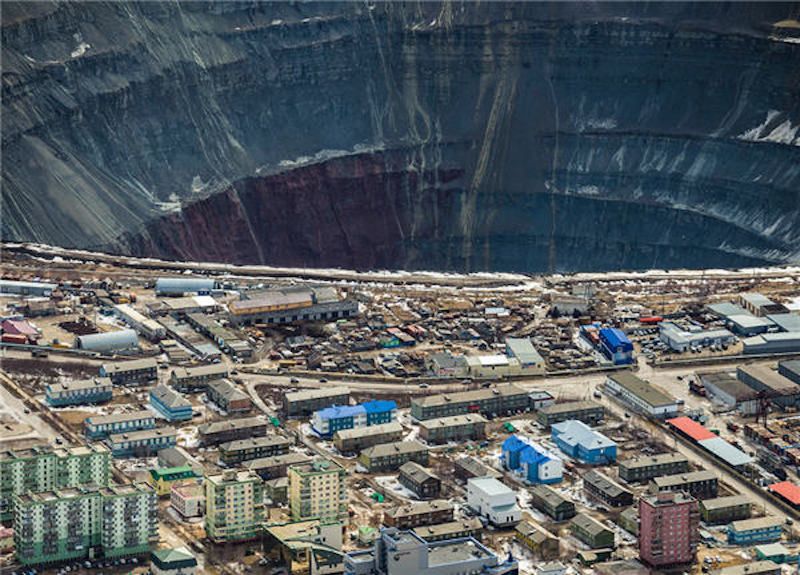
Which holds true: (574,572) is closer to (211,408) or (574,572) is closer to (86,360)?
(211,408)

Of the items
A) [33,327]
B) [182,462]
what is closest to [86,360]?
[33,327]

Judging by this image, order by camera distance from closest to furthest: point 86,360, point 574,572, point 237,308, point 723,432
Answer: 1. point 574,572
2. point 723,432
3. point 86,360
4. point 237,308

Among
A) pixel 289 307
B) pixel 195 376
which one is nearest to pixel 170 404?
pixel 195 376

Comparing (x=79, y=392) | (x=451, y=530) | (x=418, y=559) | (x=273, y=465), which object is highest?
(x=79, y=392)

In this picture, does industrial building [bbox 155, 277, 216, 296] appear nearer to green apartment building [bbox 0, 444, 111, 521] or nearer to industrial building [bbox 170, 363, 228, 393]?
industrial building [bbox 170, 363, 228, 393]

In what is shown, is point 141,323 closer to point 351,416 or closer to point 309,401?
point 309,401

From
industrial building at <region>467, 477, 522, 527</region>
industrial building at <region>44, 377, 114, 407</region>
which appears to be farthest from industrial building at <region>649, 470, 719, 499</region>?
industrial building at <region>44, 377, 114, 407</region>
